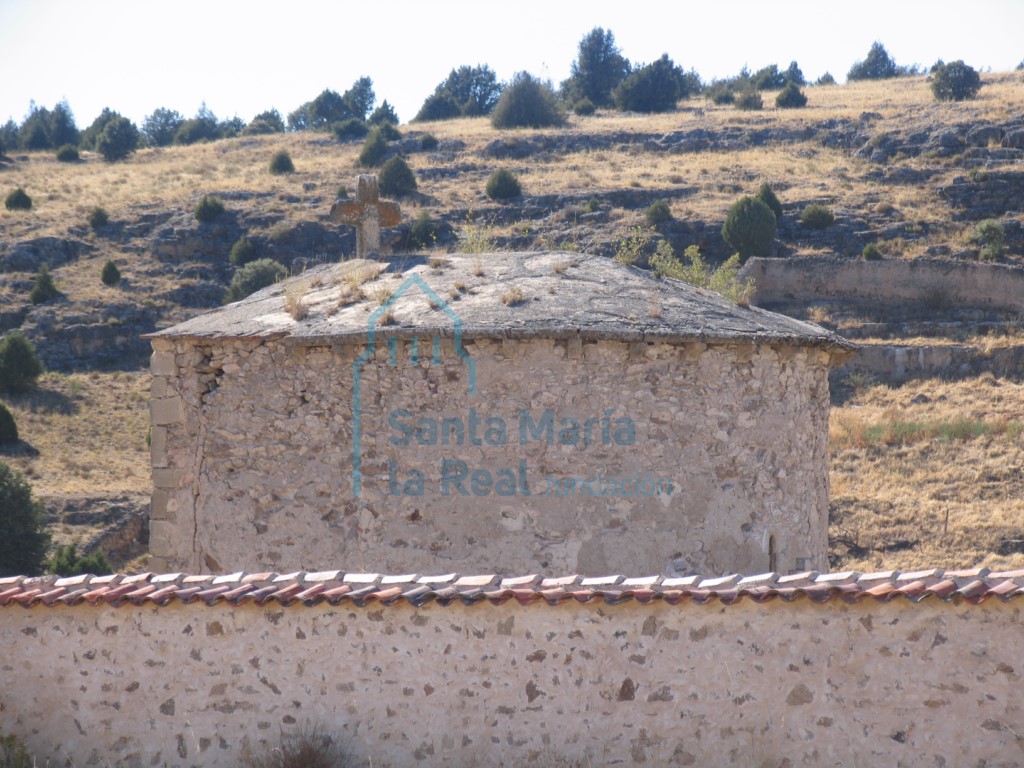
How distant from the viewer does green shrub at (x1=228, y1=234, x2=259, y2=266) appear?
130ft

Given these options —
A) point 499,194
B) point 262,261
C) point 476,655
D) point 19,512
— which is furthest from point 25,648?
point 499,194

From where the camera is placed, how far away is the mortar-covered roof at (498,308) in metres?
9.97

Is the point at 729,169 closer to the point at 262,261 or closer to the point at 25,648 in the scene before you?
the point at 262,261

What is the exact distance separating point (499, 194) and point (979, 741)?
39.5 m

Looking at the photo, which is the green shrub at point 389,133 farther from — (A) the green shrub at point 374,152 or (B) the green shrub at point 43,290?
(B) the green shrub at point 43,290

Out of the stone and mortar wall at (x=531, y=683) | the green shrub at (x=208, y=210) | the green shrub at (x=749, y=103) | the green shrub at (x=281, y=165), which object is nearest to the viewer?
the stone and mortar wall at (x=531, y=683)

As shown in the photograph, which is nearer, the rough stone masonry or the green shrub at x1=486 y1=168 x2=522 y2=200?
the rough stone masonry

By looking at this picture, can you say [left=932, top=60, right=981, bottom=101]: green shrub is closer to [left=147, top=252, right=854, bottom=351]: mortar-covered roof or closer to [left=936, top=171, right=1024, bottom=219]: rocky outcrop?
[left=936, top=171, right=1024, bottom=219]: rocky outcrop

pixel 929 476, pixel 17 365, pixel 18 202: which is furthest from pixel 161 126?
pixel 929 476

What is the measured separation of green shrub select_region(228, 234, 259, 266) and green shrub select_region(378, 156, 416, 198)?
782cm

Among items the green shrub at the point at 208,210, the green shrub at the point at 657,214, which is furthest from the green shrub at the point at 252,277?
the green shrub at the point at 657,214

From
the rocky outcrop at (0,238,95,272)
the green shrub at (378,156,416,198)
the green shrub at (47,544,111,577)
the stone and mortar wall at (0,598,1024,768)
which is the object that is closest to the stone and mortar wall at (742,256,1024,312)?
the green shrub at (378,156,416,198)

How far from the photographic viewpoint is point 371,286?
11.5m

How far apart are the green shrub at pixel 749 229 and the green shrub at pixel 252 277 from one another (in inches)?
599
